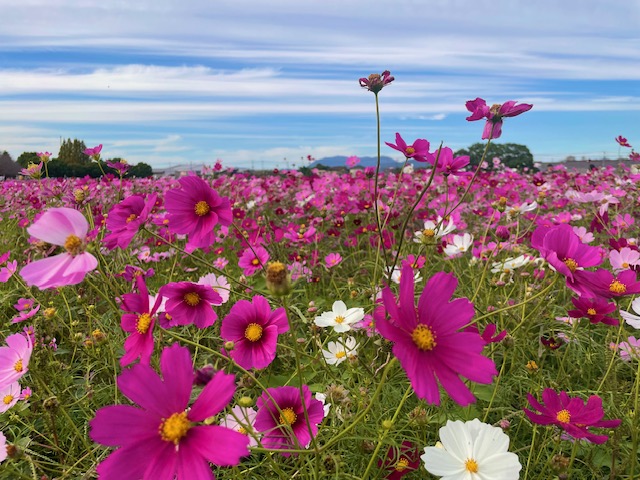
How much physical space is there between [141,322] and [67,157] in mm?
18648

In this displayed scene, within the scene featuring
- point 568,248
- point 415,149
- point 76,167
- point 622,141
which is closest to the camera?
point 568,248

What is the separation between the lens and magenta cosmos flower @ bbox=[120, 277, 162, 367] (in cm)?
→ 68

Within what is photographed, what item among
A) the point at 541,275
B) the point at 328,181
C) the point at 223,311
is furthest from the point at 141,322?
the point at 328,181

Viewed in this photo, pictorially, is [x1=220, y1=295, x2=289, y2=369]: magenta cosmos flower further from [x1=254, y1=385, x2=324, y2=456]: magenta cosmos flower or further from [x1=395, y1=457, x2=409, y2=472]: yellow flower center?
[x1=395, y1=457, x2=409, y2=472]: yellow flower center

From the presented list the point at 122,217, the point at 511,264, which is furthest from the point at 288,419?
the point at 511,264

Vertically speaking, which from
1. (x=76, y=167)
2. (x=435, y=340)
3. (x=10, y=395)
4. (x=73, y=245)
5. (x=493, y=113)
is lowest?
(x=76, y=167)

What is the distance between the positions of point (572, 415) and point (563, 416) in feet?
0.08

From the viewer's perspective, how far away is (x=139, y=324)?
731 mm

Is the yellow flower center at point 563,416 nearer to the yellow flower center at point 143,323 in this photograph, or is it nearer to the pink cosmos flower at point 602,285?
the pink cosmos flower at point 602,285

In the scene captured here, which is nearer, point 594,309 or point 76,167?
point 594,309

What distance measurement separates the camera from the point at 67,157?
1694cm

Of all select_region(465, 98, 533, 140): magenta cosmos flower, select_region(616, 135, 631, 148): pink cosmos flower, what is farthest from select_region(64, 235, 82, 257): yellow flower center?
select_region(616, 135, 631, 148): pink cosmos flower

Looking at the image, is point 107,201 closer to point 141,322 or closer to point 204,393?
point 141,322

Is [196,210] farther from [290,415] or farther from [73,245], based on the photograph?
[290,415]
